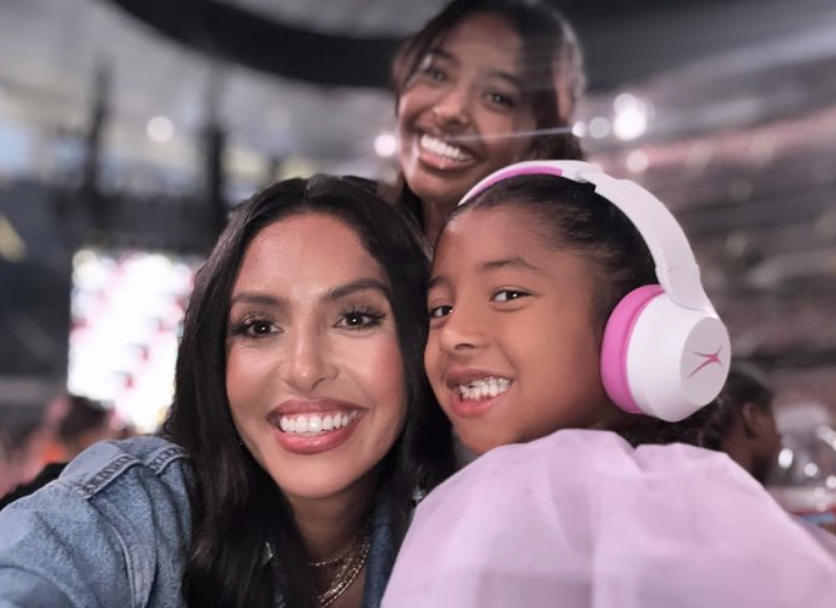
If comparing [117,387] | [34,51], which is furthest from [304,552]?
[117,387]

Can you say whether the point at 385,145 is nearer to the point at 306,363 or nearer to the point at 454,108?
the point at 454,108

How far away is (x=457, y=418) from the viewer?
86 cm

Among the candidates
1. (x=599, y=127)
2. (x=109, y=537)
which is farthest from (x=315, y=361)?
(x=599, y=127)

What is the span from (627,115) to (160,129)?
2287 mm

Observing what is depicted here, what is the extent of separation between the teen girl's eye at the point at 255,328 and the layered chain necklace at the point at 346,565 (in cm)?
29

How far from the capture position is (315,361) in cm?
97

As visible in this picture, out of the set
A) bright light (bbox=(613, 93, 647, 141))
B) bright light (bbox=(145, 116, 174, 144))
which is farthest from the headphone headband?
bright light (bbox=(145, 116, 174, 144))

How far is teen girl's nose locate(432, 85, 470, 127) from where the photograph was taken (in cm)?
138

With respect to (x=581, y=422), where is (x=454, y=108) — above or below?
above

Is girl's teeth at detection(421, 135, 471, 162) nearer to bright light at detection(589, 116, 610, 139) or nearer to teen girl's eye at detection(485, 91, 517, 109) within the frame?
teen girl's eye at detection(485, 91, 517, 109)

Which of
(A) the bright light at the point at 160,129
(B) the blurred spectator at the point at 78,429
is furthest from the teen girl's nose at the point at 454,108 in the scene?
(A) the bright light at the point at 160,129

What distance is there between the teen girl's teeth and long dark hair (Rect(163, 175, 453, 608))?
0.95ft

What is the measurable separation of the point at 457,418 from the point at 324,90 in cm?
125

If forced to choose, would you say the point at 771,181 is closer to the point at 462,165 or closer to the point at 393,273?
the point at 462,165
